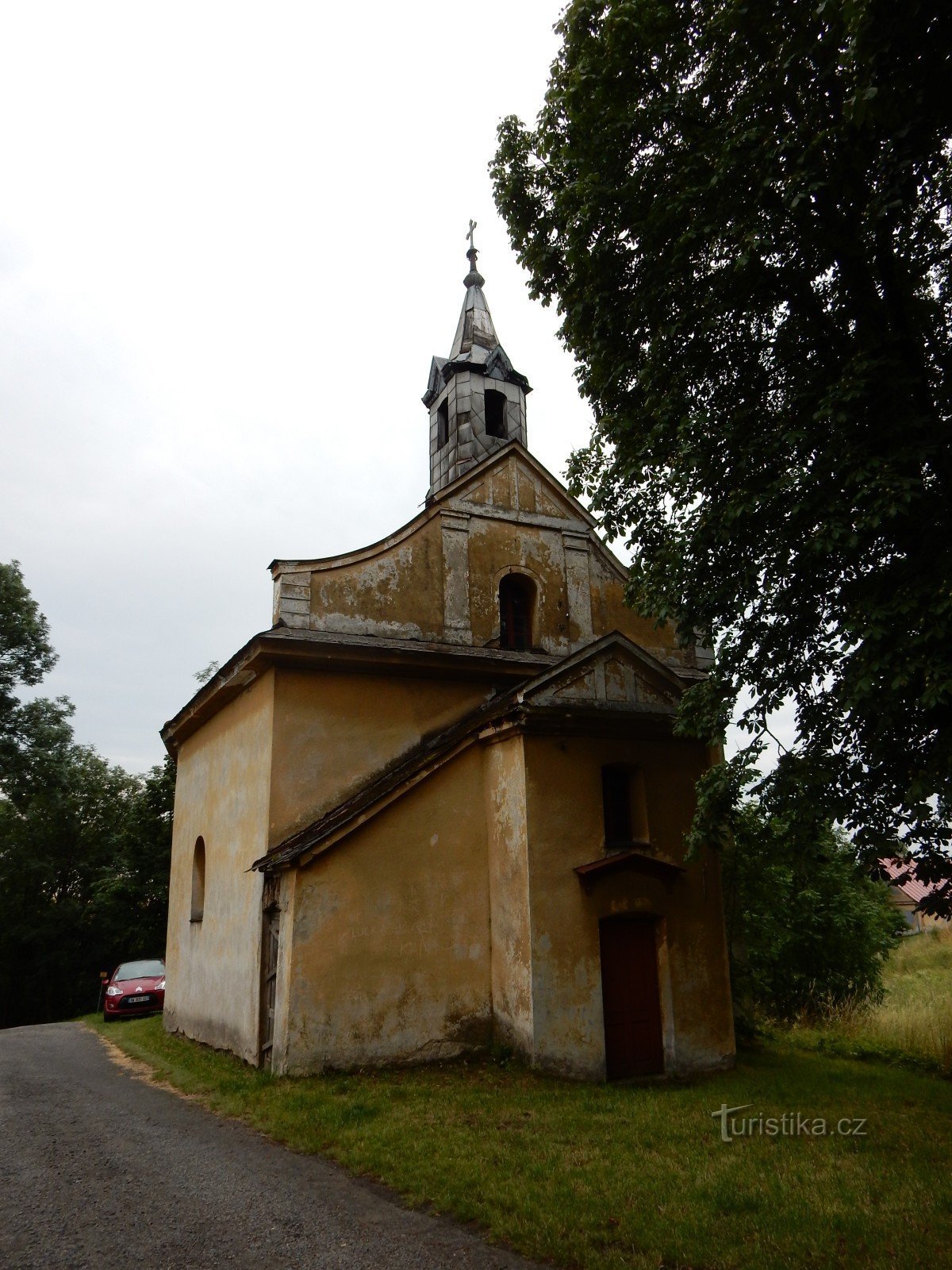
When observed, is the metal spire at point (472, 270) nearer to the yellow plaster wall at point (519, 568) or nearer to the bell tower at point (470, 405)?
the bell tower at point (470, 405)

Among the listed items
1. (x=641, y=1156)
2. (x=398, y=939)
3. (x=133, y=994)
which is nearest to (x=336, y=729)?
(x=398, y=939)

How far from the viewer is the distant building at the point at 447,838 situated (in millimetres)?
10336

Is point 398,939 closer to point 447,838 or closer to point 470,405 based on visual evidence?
point 447,838

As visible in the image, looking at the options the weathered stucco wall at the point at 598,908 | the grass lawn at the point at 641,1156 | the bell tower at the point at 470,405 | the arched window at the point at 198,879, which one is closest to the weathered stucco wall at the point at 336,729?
the weathered stucco wall at the point at 598,908

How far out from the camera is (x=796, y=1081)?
408 inches

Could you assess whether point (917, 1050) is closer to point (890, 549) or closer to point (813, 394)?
point (890, 549)

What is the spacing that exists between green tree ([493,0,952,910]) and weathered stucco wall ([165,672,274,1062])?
235 inches

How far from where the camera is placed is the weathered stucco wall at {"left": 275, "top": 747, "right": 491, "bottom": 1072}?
10.1 meters

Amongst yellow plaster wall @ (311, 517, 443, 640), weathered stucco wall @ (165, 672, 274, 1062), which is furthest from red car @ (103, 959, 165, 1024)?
yellow plaster wall @ (311, 517, 443, 640)

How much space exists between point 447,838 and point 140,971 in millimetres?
13466

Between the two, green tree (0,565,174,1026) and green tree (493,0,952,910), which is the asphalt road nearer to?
green tree (493,0,952,910)

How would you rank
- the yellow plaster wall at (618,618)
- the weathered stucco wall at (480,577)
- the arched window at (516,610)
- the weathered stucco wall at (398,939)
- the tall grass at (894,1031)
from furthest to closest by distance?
the yellow plaster wall at (618,618) < the arched window at (516,610) < the weathered stucco wall at (480,577) < the tall grass at (894,1031) < the weathered stucco wall at (398,939)

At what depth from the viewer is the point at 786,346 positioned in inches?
326

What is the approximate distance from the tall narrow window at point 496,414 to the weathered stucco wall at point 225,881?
725 cm
